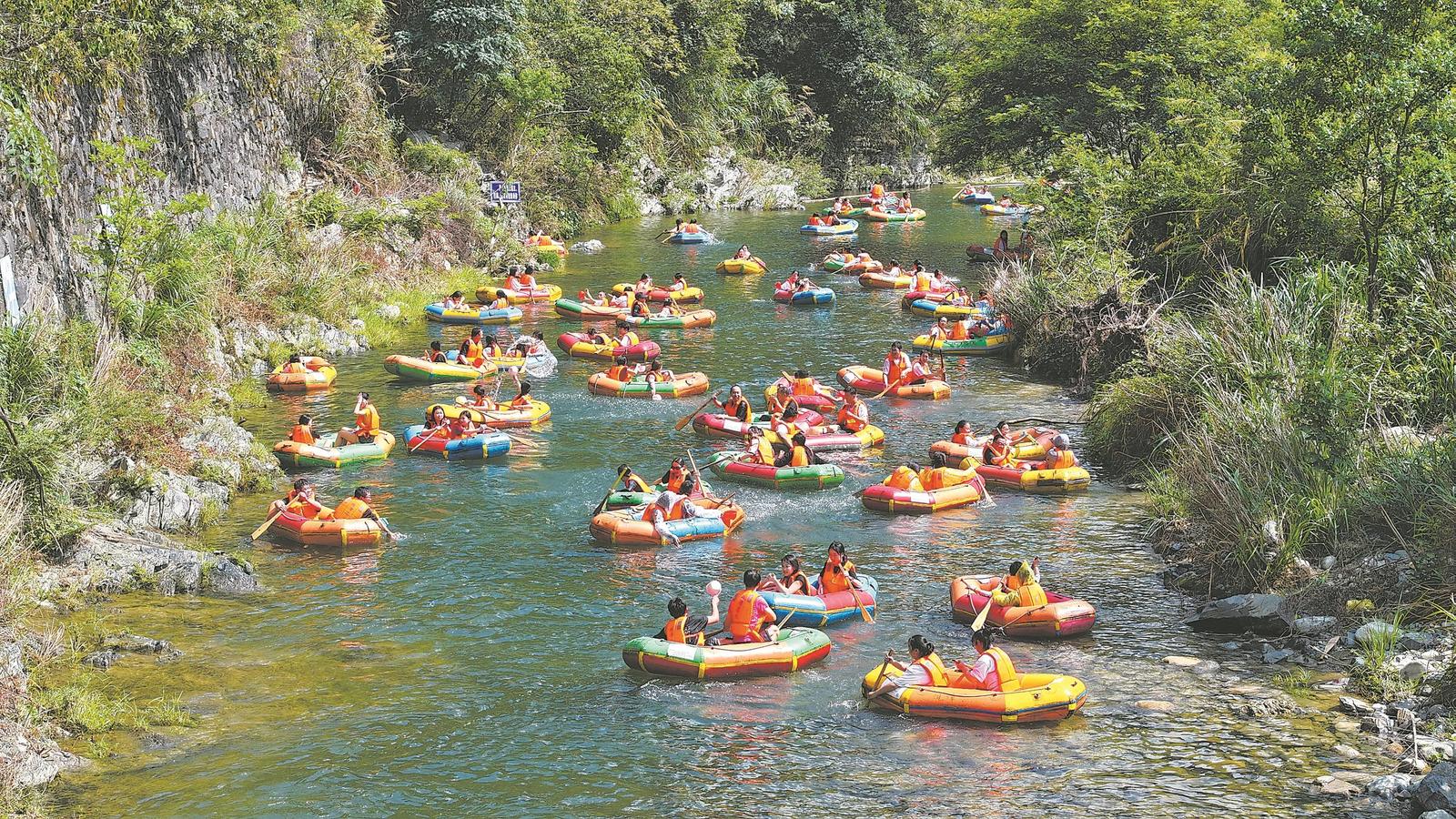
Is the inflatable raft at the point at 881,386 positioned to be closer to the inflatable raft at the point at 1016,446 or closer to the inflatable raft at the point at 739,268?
the inflatable raft at the point at 1016,446

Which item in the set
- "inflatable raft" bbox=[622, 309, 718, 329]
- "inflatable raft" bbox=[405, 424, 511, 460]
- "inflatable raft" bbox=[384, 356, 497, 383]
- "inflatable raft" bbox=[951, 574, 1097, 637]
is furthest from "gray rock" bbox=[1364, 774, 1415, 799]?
"inflatable raft" bbox=[622, 309, 718, 329]

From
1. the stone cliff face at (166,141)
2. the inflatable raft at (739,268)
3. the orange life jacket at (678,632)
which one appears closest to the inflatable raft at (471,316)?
the stone cliff face at (166,141)

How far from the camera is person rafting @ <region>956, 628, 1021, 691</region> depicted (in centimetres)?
1275

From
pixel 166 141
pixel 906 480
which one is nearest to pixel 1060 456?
pixel 906 480

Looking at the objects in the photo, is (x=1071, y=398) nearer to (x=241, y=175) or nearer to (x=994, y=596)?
(x=994, y=596)

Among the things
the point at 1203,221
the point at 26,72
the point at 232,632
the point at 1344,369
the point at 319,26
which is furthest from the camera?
the point at 319,26

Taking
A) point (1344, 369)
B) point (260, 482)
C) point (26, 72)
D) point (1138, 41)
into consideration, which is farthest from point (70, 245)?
point (1138, 41)

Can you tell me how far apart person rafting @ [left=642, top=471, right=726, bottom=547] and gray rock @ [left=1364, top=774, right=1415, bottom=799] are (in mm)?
8997

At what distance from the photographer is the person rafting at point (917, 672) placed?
12.8m

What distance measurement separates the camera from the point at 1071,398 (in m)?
24.7

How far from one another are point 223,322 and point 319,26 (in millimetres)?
12275

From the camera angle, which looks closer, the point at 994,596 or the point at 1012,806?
the point at 1012,806

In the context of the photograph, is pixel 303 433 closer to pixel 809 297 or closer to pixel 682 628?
pixel 682 628

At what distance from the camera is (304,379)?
24.4 metres
